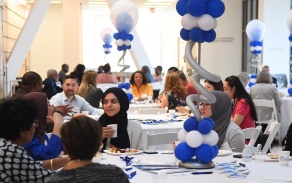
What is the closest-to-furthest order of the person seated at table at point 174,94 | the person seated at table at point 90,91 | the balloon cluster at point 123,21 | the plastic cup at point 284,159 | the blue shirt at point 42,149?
the blue shirt at point 42,149
the plastic cup at point 284,159
the person seated at table at point 174,94
the person seated at table at point 90,91
the balloon cluster at point 123,21

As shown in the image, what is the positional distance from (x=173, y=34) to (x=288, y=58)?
8.70 m

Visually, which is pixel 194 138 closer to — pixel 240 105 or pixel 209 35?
pixel 209 35

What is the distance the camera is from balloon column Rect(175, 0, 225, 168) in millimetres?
3709

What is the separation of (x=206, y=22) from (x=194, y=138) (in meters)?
0.82

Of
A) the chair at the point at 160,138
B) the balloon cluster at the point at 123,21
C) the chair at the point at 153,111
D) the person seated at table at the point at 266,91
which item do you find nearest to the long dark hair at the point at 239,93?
the chair at the point at 153,111

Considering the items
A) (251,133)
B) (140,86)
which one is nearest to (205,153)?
(251,133)

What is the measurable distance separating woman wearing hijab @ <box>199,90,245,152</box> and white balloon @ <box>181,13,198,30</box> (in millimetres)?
991

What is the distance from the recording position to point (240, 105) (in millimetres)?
6570

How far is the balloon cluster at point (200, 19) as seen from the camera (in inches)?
152

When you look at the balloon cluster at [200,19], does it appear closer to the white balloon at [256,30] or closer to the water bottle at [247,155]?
the water bottle at [247,155]

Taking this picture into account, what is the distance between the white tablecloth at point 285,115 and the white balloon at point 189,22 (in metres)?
6.44

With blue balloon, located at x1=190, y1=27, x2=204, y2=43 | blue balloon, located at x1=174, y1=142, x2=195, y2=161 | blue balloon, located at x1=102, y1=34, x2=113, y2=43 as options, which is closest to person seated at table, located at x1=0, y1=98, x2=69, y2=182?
blue balloon, located at x1=174, y1=142, x2=195, y2=161

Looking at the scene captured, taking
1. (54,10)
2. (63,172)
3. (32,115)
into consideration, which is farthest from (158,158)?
(54,10)

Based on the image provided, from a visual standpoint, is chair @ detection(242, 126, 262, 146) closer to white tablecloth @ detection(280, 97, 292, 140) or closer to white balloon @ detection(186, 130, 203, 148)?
white balloon @ detection(186, 130, 203, 148)
